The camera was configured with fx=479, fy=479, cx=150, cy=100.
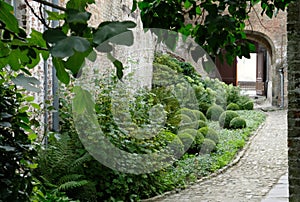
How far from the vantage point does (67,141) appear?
5.29 metres

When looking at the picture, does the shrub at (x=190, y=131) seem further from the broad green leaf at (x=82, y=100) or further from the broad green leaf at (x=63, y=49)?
the broad green leaf at (x=63, y=49)

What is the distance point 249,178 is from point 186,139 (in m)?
1.60

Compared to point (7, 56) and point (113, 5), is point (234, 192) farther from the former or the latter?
point (7, 56)

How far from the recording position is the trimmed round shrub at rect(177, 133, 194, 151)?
8094 mm

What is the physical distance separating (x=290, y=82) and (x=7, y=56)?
2.91 metres

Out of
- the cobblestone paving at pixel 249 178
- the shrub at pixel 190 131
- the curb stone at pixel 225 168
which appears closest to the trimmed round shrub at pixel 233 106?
the curb stone at pixel 225 168

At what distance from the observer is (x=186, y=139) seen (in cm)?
817

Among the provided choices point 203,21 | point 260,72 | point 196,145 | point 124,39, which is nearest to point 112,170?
point 196,145

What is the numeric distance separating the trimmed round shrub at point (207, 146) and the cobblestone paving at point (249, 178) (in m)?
0.58

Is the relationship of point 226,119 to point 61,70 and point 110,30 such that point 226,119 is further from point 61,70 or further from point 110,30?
point 110,30

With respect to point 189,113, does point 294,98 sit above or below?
above

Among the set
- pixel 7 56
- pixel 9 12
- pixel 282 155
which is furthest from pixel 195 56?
pixel 282 155

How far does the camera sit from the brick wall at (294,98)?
3.42 meters

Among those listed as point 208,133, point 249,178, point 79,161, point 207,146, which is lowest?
point 249,178
